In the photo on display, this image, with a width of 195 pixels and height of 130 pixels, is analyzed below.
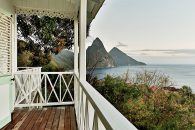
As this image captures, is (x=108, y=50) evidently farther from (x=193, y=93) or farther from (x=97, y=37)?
(x=193, y=93)

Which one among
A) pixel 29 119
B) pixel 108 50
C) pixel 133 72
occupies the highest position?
pixel 108 50

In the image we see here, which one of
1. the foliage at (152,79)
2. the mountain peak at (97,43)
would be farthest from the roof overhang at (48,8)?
the mountain peak at (97,43)

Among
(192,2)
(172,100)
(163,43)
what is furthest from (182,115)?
(192,2)

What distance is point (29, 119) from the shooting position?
4410mm

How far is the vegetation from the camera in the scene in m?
4.52

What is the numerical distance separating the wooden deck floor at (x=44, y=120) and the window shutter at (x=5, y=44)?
98 centimetres

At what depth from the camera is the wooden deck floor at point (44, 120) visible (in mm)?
3854

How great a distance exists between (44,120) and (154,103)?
2465mm

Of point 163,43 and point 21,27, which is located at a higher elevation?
point 21,27

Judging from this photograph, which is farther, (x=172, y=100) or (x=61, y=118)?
(x=172, y=100)

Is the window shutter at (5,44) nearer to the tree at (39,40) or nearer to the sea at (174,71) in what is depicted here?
the sea at (174,71)

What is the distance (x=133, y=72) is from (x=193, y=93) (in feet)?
5.33

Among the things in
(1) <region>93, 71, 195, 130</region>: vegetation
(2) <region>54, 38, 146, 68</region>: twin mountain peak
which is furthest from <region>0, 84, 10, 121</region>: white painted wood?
(2) <region>54, 38, 146, 68</region>: twin mountain peak

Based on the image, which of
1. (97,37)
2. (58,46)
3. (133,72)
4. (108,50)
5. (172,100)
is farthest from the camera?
(58,46)
